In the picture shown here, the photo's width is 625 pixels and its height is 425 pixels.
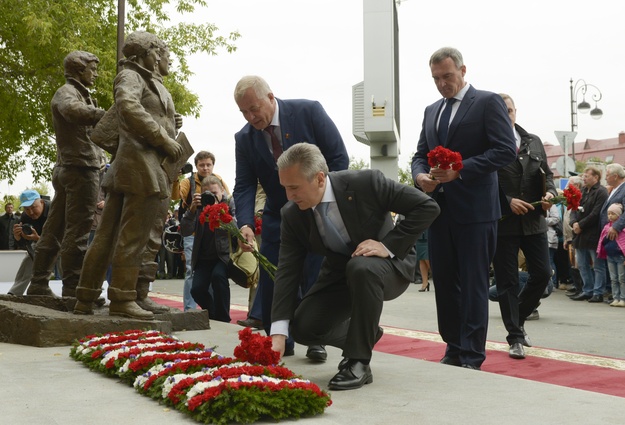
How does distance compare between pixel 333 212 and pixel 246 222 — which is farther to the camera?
pixel 246 222

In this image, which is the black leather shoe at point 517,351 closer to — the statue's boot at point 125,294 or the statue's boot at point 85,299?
the statue's boot at point 125,294

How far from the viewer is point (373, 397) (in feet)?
13.0

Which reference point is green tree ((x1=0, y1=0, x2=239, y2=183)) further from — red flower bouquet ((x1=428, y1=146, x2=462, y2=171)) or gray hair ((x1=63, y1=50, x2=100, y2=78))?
red flower bouquet ((x1=428, y1=146, x2=462, y2=171))

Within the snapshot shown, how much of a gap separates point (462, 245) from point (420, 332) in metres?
2.88

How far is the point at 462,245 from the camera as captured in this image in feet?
18.6

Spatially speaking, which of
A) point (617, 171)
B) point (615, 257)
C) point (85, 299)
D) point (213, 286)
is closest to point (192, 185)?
point (213, 286)

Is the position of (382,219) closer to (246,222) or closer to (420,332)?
(246,222)

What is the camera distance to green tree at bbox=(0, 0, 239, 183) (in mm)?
22000

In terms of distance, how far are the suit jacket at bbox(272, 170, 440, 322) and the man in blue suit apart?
3.02 feet

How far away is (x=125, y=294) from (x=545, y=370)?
3169 mm

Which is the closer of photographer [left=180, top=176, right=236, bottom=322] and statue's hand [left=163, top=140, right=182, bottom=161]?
statue's hand [left=163, top=140, right=182, bottom=161]

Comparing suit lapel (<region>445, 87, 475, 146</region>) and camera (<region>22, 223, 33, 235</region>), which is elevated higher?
suit lapel (<region>445, 87, 475, 146</region>)

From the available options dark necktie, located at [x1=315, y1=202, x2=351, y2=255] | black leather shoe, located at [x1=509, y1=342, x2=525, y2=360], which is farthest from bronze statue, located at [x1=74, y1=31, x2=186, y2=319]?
black leather shoe, located at [x1=509, y1=342, x2=525, y2=360]

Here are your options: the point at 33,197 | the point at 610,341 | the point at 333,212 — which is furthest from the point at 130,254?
the point at 33,197
